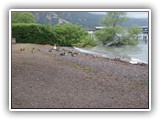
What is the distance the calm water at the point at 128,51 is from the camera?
3637 mm

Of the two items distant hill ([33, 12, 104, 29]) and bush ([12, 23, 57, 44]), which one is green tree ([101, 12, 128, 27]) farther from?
bush ([12, 23, 57, 44])

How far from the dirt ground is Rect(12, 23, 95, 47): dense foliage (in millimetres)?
75

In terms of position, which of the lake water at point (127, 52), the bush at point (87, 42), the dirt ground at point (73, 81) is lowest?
the dirt ground at point (73, 81)

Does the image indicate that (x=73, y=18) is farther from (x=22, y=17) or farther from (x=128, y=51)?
(x=128, y=51)

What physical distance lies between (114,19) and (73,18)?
367mm

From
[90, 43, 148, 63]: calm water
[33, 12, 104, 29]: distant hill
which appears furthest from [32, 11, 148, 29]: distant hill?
[90, 43, 148, 63]: calm water

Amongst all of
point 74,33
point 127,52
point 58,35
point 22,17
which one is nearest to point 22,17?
point 22,17

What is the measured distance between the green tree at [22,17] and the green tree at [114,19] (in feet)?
2.11

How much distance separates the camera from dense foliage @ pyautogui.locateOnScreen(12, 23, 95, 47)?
3.72 meters

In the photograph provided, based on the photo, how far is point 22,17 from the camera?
3645mm

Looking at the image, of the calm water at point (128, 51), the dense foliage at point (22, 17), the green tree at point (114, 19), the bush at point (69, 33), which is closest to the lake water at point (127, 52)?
the calm water at point (128, 51)

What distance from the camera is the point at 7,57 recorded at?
364cm

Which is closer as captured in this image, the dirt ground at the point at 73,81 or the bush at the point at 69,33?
the dirt ground at the point at 73,81

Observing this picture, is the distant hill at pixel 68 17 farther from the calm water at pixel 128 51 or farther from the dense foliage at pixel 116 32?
the calm water at pixel 128 51
